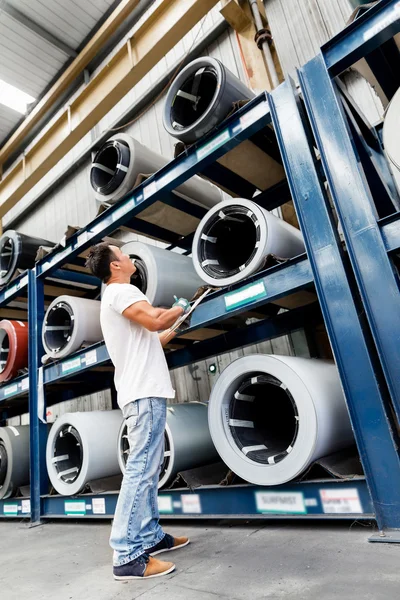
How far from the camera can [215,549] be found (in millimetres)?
1608

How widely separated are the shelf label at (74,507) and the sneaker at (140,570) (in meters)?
1.30

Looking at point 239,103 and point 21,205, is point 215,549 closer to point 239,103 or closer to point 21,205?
point 239,103

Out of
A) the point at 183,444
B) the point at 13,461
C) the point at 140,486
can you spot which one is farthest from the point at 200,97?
the point at 13,461

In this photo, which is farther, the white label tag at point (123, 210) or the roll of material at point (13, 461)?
the roll of material at point (13, 461)

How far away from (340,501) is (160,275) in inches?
57.9

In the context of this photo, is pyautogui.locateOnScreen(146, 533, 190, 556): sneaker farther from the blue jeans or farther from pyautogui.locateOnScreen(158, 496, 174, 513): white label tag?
pyautogui.locateOnScreen(158, 496, 174, 513): white label tag

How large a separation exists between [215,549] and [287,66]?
3.87 meters

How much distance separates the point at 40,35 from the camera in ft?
17.8

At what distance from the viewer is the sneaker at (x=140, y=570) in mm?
1423

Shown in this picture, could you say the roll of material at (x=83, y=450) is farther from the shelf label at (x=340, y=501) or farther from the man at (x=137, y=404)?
the shelf label at (x=340, y=501)

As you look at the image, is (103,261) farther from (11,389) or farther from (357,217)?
(11,389)

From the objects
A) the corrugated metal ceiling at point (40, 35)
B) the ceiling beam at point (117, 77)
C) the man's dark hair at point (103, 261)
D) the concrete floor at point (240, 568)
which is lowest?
the concrete floor at point (240, 568)

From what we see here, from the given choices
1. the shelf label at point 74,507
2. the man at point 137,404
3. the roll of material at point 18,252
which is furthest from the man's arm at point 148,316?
the roll of material at point 18,252

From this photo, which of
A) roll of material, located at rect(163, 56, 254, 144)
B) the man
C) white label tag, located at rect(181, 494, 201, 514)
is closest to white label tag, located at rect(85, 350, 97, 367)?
the man
